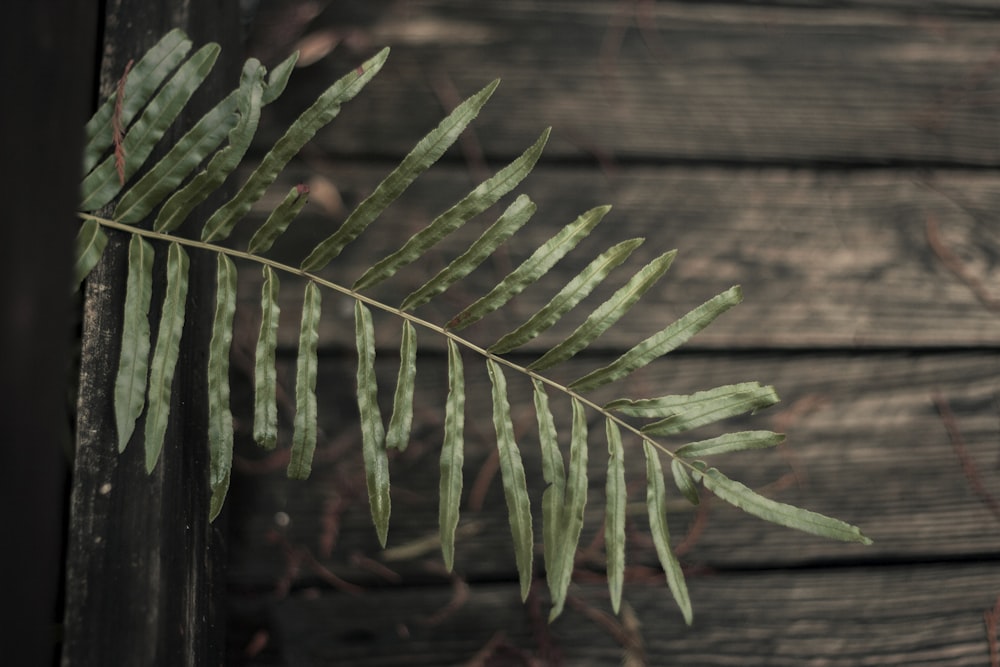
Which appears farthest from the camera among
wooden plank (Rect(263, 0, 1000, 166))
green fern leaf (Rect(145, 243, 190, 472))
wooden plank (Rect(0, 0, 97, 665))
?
wooden plank (Rect(263, 0, 1000, 166))

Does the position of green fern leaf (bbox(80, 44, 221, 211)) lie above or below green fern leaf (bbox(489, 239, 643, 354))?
above

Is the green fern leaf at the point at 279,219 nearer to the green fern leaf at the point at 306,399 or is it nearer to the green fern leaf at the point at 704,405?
the green fern leaf at the point at 306,399

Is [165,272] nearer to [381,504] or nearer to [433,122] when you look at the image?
[381,504]

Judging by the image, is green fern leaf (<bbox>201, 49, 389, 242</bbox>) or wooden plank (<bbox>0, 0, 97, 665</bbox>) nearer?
wooden plank (<bbox>0, 0, 97, 665</bbox>)

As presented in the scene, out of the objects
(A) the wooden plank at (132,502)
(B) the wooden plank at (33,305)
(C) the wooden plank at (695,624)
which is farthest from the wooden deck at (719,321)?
(B) the wooden plank at (33,305)

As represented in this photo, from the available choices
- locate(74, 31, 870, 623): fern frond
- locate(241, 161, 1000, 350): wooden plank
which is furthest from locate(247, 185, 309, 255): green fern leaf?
locate(241, 161, 1000, 350): wooden plank

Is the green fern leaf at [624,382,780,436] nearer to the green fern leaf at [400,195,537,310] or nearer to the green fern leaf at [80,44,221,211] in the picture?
the green fern leaf at [400,195,537,310]

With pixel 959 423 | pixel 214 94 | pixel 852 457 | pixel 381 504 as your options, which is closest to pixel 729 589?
pixel 852 457

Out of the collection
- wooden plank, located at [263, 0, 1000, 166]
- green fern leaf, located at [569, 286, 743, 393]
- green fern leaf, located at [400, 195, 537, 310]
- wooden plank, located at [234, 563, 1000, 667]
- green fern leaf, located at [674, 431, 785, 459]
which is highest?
wooden plank, located at [263, 0, 1000, 166]
